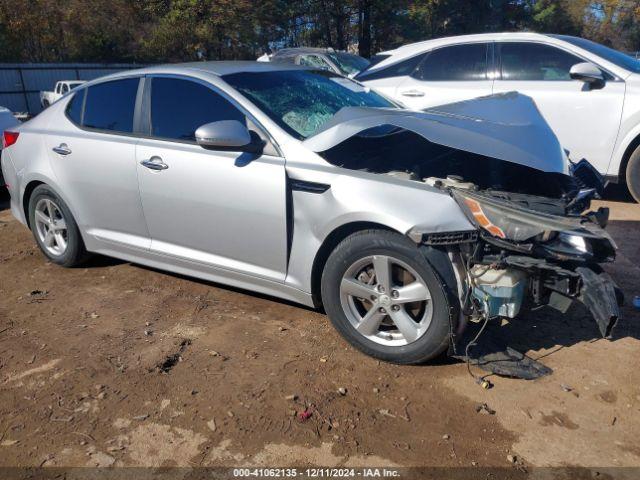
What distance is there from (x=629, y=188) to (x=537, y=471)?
4921 mm

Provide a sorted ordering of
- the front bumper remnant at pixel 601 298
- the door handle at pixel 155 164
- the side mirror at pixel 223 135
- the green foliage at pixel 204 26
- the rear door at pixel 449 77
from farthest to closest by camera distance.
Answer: the green foliage at pixel 204 26
the rear door at pixel 449 77
the door handle at pixel 155 164
the side mirror at pixel 223 135
the front bumper remnant at pixel 601 298

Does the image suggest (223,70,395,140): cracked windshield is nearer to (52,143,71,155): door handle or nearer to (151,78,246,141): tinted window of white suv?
(151,78,246,141): tinted window of white suv

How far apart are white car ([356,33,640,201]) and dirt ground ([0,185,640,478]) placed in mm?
2597

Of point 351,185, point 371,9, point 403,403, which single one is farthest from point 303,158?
point 371,9

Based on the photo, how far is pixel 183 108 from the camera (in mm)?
4094

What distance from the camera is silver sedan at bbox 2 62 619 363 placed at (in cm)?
303

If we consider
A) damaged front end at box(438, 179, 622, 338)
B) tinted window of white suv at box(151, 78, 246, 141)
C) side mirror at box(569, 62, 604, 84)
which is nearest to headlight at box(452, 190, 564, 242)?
damaged front end at box(438, 179, 622, 338)

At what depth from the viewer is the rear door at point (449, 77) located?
698 centimetres

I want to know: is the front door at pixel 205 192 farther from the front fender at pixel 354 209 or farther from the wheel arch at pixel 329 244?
the wheel arch at pixel 329 244

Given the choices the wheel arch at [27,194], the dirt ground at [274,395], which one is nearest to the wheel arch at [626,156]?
the dirt ground at [274,395]

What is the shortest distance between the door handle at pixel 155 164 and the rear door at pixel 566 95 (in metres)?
4.47

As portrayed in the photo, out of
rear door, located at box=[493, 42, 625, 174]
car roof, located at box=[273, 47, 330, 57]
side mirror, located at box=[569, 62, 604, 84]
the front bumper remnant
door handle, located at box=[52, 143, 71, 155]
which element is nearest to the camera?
the front bumper remnant

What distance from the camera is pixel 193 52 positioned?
28078mm

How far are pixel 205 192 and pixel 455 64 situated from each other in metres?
4.53
